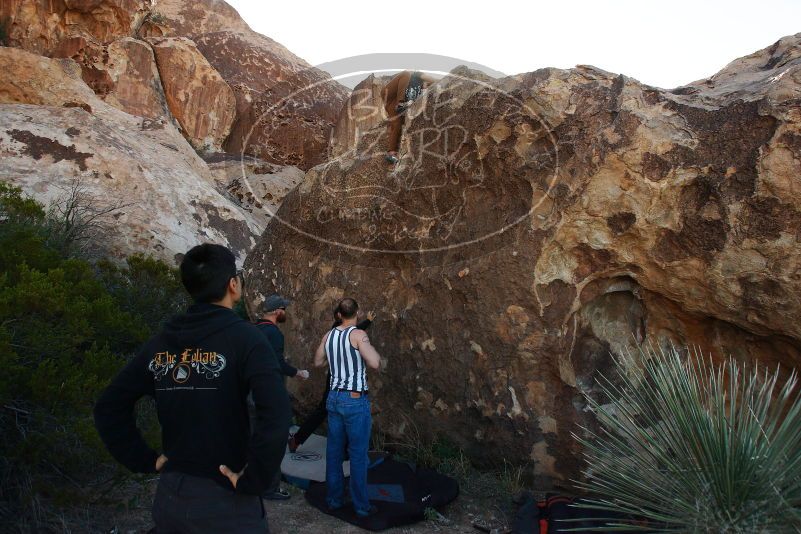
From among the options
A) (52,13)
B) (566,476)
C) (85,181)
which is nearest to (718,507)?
(566,476)

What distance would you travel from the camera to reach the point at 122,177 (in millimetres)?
8336

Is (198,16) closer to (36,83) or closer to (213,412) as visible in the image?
(36,83)

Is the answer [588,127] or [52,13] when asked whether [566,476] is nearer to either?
[588,127]

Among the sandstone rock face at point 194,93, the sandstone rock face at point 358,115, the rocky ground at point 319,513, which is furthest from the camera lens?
the sandstone rock face at point 194,93

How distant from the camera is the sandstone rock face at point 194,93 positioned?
1772 cm

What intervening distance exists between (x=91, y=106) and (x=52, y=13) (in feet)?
26.7

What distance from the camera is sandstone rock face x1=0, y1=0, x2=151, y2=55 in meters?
16.0

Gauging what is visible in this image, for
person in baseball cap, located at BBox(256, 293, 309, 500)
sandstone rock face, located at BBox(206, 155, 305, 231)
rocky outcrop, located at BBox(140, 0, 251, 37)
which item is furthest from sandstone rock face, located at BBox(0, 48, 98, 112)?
rocky outcrop, located at BBox(140, 0, 251, 37)

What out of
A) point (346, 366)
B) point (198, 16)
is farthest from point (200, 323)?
point (198, 16)

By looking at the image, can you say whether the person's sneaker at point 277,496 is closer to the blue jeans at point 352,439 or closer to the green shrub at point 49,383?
the blue jeans at point 352,439

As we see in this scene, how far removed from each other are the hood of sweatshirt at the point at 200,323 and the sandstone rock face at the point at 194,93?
17276 millimetres

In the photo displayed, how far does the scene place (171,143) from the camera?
36.0 feet

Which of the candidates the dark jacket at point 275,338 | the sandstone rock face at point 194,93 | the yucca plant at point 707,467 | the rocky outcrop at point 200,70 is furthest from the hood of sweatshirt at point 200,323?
the sandstone rock face at point 194,93

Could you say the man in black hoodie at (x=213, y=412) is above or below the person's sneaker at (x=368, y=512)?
above
